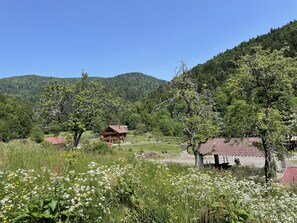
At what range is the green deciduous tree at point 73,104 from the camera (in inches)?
770

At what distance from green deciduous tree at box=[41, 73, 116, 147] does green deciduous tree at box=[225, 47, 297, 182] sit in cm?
1101

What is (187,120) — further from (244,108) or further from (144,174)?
(144,174)

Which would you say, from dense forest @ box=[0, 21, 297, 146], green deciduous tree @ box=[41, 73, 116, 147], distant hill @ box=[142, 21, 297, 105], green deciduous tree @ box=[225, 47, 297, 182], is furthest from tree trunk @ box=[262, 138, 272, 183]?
distant hill @ box=[142, 21, 297, 105]

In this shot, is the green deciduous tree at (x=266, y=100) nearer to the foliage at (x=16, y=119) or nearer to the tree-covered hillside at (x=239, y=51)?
the tree-covered hillside at (x=239, y=51)

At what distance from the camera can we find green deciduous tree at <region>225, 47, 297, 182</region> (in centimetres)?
1295

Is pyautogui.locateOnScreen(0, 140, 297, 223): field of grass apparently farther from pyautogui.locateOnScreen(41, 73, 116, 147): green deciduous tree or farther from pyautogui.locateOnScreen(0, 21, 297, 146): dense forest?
pyautogui.locateOnScreen(41, 73, 116, 147): green deciduous tree

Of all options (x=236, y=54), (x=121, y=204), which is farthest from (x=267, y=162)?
(x=236, y=54)

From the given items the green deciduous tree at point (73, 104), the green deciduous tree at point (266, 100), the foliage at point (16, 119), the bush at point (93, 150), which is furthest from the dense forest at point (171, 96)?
the foliage at point (16, 119)

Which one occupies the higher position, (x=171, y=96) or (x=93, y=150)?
(x=171, y=96)

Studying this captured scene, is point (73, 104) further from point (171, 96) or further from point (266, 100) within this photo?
point (266, 100)

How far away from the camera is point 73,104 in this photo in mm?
20109

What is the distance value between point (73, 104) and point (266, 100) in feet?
46.9

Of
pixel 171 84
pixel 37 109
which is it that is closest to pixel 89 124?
pixel 37 109

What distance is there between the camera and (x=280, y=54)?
1425 cm
